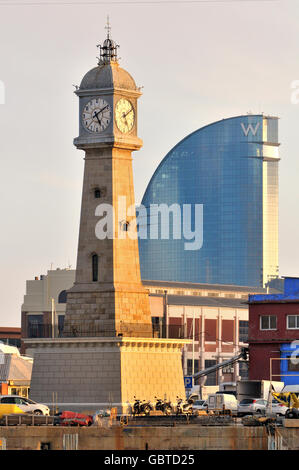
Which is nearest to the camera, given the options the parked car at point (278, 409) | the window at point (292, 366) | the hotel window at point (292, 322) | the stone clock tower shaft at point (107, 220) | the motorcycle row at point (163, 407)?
the parked car at point (278, 409)

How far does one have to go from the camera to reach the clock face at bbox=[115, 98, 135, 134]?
100 metres

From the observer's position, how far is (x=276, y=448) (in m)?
68.3

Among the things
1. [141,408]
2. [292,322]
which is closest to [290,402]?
[141,408]

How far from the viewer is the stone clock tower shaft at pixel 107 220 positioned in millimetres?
99625

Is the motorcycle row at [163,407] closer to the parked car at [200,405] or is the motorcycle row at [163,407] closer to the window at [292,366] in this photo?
the parked car at [200,405]

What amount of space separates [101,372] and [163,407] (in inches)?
306

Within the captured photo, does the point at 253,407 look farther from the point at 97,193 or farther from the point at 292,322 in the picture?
the point at 292,322

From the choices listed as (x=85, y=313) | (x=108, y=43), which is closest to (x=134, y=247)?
(x=85, y=313)

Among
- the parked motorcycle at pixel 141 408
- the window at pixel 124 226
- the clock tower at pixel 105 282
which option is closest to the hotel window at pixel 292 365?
the clock tower at pixel 105 282

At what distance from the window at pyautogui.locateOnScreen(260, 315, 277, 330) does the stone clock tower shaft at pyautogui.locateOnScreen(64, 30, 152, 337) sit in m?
17.1

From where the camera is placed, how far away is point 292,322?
114m

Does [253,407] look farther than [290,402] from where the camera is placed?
Yes
